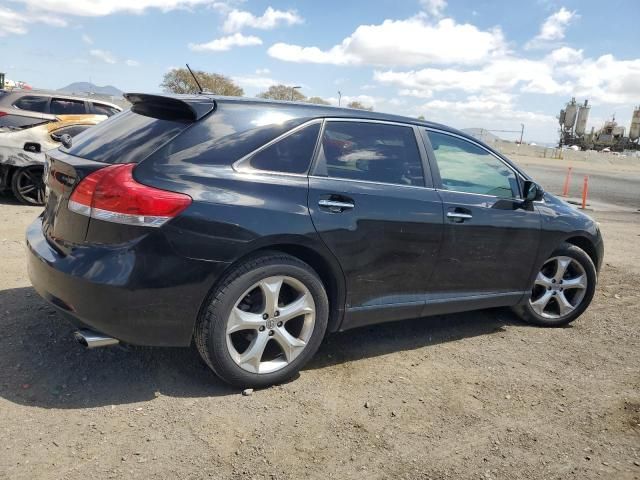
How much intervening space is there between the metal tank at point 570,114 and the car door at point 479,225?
89.4 m

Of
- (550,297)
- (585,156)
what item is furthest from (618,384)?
(585,156)

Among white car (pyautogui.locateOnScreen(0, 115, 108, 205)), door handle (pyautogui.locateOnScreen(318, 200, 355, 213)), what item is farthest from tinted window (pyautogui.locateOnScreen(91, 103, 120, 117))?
door handle (pyautogui.locateOnScreen(318, 200, 355, 213))

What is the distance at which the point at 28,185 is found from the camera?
839 centimetres

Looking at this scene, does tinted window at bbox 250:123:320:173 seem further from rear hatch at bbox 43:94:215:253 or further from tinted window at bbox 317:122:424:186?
rear hatch at bbox 43:94:215:253

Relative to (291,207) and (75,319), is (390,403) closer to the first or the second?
(291,207)

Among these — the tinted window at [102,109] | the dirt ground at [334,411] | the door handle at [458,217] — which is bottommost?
the dirt ground at [334,411]

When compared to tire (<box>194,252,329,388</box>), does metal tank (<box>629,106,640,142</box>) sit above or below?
above

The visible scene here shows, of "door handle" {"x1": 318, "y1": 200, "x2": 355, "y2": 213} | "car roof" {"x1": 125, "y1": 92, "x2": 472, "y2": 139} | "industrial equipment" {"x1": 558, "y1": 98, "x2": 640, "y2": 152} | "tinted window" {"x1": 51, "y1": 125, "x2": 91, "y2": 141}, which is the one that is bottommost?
"door handle" {"x1": 318, "y1": 200, "x2": 355, "y2": 213}

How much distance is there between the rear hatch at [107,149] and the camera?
116 inches

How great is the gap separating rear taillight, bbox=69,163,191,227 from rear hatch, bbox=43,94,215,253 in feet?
0.27

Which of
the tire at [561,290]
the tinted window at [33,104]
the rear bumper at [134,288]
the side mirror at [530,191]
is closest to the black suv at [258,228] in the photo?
the rear bumper at [134,288]

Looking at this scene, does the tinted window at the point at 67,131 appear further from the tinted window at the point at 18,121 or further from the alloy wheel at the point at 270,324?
the alloy wheel at the point at 270,324

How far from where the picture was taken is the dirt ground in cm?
261

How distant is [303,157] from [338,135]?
1.11 ft
